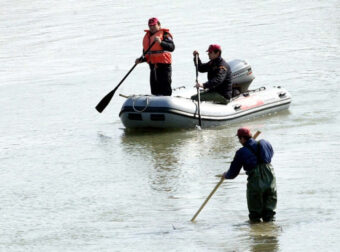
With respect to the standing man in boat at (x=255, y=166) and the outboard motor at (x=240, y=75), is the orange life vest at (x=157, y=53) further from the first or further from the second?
the standing man in boat at (x=255, y=166)

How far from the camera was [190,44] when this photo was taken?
943 inches

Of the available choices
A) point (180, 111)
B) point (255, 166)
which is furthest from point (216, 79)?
point (255, 166)

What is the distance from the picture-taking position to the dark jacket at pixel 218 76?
14.3 m

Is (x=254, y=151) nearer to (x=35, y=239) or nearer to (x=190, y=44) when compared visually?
(x=35, y=239)

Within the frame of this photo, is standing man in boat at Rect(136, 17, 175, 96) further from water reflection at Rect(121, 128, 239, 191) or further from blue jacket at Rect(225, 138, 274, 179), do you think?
blue jacket at Rect(225, 138, 274, 179)

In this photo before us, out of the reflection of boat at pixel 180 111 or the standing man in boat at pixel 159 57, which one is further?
the standing man in boat at pixel 159 57

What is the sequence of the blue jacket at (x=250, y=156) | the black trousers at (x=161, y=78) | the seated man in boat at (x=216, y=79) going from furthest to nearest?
the black trousers at (x=161, y=78)
the seated man in boat at (x=216, y=79)
the blue jacket at (x=250, y=156)

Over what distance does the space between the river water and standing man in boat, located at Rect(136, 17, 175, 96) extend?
82 cm

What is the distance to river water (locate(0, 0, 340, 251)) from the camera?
916 cm

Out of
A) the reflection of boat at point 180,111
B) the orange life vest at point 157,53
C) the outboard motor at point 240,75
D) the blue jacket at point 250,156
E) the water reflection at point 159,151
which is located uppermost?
the orange life vest at point 157,53

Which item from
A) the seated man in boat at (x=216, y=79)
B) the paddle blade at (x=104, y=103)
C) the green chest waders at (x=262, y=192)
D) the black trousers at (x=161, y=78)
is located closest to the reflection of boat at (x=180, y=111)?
the seated man in boat at (x=216, y=79)

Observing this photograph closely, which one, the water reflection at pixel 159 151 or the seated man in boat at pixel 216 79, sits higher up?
the seated man in boat at pixel 216 79

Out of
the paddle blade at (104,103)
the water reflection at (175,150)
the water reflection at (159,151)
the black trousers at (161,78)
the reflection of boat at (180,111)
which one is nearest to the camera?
the water reflection at (159,151)

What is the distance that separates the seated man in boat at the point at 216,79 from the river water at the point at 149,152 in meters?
0.58
